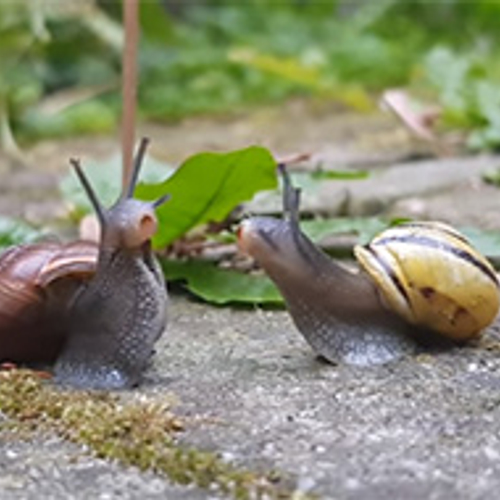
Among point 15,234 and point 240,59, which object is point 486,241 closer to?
point 15,234

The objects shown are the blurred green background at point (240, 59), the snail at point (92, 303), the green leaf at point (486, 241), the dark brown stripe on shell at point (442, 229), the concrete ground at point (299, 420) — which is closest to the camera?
the concrete ground at point (299, 420)

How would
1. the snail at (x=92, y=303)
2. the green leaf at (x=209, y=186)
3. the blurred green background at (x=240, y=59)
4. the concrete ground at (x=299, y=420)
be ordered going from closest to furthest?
the concrete ground at (x=299, y=420), the snail at (x=92, y=303), the green leaf at (x=209, y=186), the blurred green background at (x=240, y=59)

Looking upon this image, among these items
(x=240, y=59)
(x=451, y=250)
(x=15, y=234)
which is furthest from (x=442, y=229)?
(x=240, y=59)

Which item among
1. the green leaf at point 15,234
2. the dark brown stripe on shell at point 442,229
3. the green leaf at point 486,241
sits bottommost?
the green leaf at point 15,234

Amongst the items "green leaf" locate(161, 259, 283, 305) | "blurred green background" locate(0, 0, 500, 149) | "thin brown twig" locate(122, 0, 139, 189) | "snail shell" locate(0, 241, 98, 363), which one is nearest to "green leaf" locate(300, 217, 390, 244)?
"green leaf" locate(161, 259, 283, 305)

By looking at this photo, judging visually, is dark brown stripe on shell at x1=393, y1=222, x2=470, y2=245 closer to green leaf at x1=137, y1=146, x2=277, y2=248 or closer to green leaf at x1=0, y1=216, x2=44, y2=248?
green leaf at x1=137, y1=146, x2=277, y2=248

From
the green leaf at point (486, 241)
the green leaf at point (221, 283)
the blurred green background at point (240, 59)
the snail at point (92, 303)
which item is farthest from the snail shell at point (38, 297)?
the blurred green background at point (240, 59)

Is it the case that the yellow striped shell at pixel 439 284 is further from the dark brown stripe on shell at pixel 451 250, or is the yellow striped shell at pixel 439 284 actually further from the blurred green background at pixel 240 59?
the blurred green background at pixel 240 59
